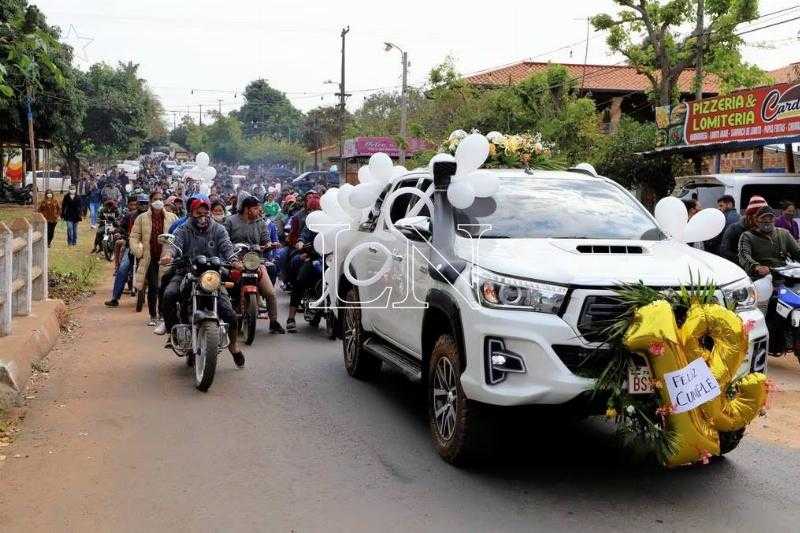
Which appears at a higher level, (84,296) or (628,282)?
Result: (628,282)

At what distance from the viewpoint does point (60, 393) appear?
313 inches

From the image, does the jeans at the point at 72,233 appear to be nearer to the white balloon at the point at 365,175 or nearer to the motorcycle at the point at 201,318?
the motorcycle at the point at 201,318

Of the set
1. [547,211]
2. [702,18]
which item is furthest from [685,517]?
[702,18]

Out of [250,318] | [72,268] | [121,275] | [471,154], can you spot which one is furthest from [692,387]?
[72,268]

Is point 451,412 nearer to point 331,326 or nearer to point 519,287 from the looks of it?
point 519,287

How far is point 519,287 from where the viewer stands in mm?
5152

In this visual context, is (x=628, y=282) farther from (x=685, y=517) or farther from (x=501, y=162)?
(x=501, y=162)

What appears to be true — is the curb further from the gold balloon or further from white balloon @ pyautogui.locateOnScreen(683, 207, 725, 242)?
white balloon @ pyautogui.locateOnScreen(683, 207, 725, 242)

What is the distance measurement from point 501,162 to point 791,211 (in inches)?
261

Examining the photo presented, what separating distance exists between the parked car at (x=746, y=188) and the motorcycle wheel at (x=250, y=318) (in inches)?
315

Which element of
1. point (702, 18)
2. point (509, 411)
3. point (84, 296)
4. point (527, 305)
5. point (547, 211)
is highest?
point (702, 18)

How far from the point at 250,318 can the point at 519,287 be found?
568cm

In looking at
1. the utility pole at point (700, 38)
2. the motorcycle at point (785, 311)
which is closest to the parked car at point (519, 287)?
the motorcycle at point (785, 311)

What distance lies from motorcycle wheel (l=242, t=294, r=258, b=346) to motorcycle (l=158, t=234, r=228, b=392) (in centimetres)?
135
